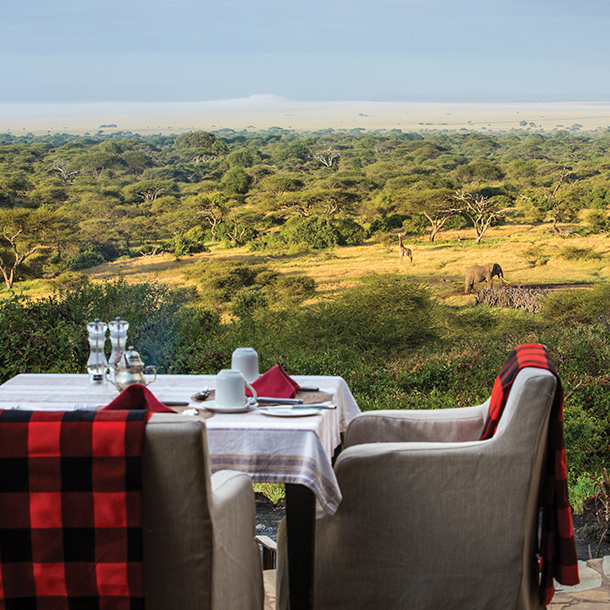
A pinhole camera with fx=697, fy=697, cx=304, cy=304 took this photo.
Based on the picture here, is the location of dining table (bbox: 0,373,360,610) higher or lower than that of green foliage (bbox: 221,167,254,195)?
lower

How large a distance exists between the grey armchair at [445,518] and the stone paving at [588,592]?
51 cm

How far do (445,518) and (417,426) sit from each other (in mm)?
584

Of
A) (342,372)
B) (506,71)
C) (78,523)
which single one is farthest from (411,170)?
(78,523)

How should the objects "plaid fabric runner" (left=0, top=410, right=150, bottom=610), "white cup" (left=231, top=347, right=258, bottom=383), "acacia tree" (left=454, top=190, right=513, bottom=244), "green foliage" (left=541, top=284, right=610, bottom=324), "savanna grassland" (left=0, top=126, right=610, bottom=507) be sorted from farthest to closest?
"acacia tree" (left=454, top=190, right=513, bottom=244) < "green foliage" (left=541, top=284, right=610, bottom=324) < "savanna grassland" (left=0, top=126, right=610, bottom=507) < "white cup" (left=231, top=347, right=258, bottom=383) < "plaid fabric runner" (left=0, top=410, right=150, bottom=610)

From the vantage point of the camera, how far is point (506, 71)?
6.25m

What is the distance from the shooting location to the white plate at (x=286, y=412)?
1931 millimetres

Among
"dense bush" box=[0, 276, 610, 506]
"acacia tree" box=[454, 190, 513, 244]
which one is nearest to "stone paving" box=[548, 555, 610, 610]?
"dense bush" box=[0, 276, 610, 506]

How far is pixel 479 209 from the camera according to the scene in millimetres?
6246

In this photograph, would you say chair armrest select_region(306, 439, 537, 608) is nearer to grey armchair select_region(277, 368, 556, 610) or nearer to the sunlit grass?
grey armchair select_region(277, 368, 556, 610)

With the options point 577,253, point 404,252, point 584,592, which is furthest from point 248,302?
point 584,592

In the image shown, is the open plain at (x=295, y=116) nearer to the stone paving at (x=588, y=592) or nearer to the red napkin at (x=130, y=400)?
the stone paving at (x=588, y=592)

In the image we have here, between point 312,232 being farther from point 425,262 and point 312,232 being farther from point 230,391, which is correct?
point 230,391

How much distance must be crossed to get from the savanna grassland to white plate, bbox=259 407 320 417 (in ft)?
10.5

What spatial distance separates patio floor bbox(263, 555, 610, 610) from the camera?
2314 millimetres
